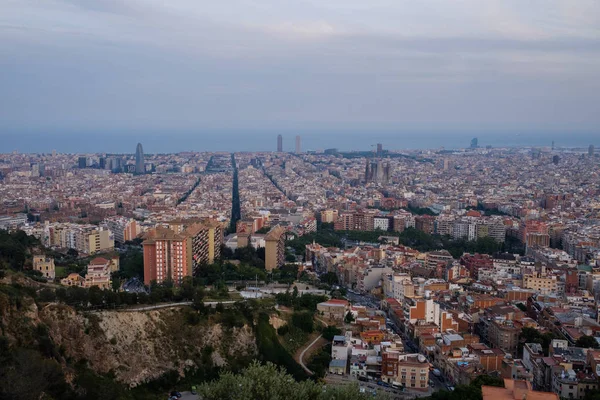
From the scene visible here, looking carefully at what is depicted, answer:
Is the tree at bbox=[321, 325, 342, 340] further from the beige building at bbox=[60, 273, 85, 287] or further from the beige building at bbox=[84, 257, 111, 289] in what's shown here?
the beige building at bbox=[60, 273, 85, 287]

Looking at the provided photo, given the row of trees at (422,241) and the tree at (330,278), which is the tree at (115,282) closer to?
the tree at (330,278)

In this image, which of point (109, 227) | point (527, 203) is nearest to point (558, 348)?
point (109, 227)

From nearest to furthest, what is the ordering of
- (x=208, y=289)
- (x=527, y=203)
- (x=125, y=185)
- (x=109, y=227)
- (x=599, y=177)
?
1. (x=208, y=289)
2. (x=109, y=227)
3. (x=527, y=203)
4. (x=125, y=185)
5. (x=599, y=177)

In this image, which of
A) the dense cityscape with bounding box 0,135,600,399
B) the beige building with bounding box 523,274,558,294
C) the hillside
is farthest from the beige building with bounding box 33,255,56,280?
the beige building with bounding box 523,274,558,294

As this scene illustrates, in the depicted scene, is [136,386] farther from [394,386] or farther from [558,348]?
[558,348]

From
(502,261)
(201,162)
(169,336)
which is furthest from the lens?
(201,162)

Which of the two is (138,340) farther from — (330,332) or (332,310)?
(332,310)

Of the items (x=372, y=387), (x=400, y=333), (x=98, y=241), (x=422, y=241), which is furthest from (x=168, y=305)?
(x=422, y=241)
